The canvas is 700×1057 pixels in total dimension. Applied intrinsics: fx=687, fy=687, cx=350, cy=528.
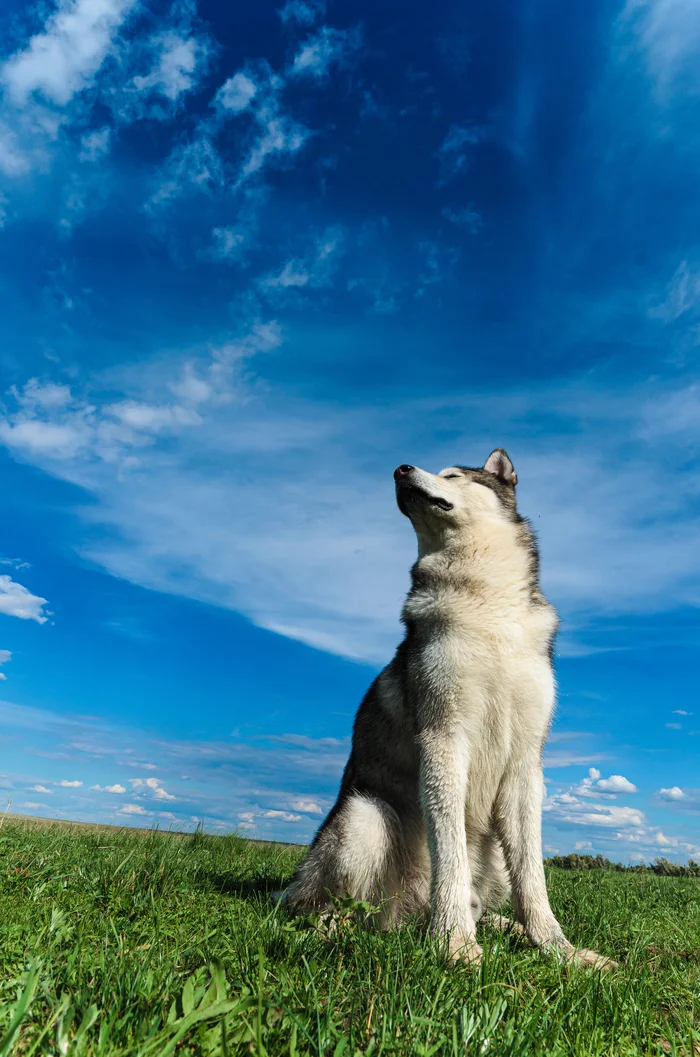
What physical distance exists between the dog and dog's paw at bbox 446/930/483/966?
0.40ft

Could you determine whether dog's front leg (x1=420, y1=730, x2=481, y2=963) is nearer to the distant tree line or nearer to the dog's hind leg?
the dog's hind leg

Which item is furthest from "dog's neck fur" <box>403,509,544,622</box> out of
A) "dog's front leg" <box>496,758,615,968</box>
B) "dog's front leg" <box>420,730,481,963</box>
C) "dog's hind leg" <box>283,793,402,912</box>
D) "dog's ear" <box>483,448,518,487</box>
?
"dog's hind leg" <box>283,793,402,912</box>

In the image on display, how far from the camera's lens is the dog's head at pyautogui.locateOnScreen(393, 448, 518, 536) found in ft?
20.6

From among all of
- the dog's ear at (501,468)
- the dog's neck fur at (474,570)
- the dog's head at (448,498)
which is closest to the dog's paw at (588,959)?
the dog's neck fur at (474,570)

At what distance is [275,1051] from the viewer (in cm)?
247

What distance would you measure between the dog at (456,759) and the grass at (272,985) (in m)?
0.58

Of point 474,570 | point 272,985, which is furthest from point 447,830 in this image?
point 272,985

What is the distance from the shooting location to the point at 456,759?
17.3 feet

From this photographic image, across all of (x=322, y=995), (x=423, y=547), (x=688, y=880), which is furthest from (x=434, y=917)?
(x=688, y=880)

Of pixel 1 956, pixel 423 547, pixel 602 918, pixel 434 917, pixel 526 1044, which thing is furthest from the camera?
pixel 423 547

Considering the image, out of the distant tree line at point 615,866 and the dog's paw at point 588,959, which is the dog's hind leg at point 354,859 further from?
the distant tree line at point 615,866

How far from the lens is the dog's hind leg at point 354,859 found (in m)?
5.27

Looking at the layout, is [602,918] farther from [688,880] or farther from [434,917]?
[688,880]

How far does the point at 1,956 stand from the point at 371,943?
1.92 meters
